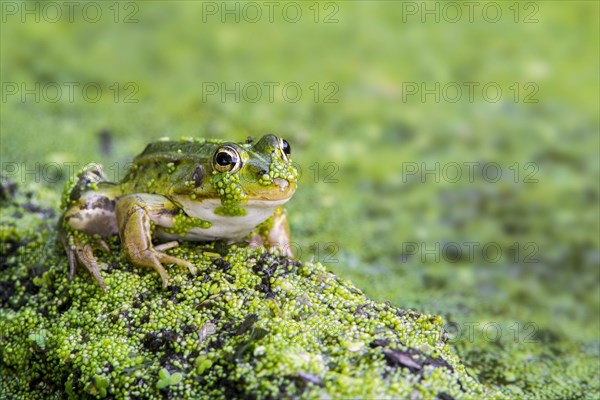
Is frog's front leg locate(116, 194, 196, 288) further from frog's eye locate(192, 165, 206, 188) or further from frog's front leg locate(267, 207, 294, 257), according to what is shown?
frog's front leg locate(267, 207, 294, 257)

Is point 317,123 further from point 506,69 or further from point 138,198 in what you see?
point 138,198

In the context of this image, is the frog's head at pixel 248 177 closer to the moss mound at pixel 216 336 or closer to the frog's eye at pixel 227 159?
the frog's eye at pixel 227 159

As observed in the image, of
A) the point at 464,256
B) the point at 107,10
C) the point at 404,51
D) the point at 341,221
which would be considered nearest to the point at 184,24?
the point at 107,10

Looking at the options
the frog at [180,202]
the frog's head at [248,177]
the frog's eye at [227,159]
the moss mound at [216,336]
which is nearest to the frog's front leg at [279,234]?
the frog at [180,202]

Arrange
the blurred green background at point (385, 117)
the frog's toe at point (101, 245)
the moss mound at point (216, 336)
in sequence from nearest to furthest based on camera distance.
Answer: the moss mound at point (216, 336)
the frog's toe at point (101, 245)
the blurred green background at point (385, 117)

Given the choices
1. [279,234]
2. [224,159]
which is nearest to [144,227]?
[224,159]
